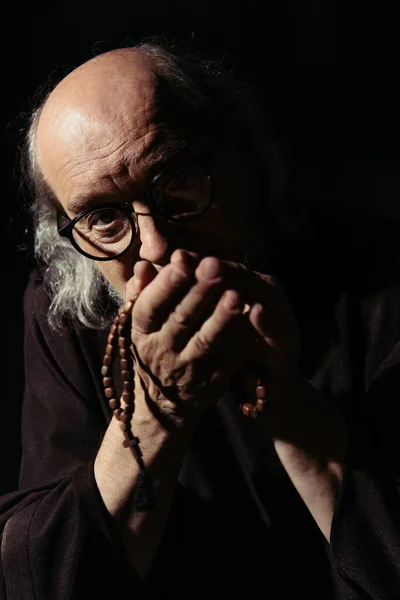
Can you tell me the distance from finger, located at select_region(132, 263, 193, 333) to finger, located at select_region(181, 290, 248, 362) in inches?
2.1

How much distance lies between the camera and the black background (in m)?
1.87

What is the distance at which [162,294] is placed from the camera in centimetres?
93

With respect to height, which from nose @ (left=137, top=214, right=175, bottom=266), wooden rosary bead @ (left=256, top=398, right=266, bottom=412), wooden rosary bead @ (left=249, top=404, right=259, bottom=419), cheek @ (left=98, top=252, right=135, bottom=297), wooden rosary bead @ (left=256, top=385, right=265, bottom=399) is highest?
nose @ (left=137, top=214, right=175, bottom=266)

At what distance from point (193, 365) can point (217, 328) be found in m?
0.09

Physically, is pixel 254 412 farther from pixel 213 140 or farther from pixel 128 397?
pixel 213 140

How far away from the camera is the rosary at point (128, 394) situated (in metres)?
1.04

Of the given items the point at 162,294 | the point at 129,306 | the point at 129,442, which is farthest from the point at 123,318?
the point at 129,442

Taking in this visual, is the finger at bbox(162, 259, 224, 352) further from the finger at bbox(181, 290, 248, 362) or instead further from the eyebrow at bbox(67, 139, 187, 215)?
the eyebrow at bbox(67, 139, 187, 215)

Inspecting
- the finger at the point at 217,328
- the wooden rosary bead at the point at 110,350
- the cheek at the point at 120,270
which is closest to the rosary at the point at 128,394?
the wooden rosary bead at the point at 110,350

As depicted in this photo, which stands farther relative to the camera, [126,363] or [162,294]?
[126,363]

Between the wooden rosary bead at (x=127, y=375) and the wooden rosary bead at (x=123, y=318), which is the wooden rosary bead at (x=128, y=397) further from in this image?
the wooden rosary bead at (x=123, y=318)

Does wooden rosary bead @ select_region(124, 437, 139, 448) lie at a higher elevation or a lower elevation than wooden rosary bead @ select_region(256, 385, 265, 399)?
lower

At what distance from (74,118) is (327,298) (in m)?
0.62

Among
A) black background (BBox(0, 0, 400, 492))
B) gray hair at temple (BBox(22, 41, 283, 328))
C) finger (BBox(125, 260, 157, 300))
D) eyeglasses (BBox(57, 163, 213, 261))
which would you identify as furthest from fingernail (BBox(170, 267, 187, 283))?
black background (BBox(0, 0, 400, 492))
